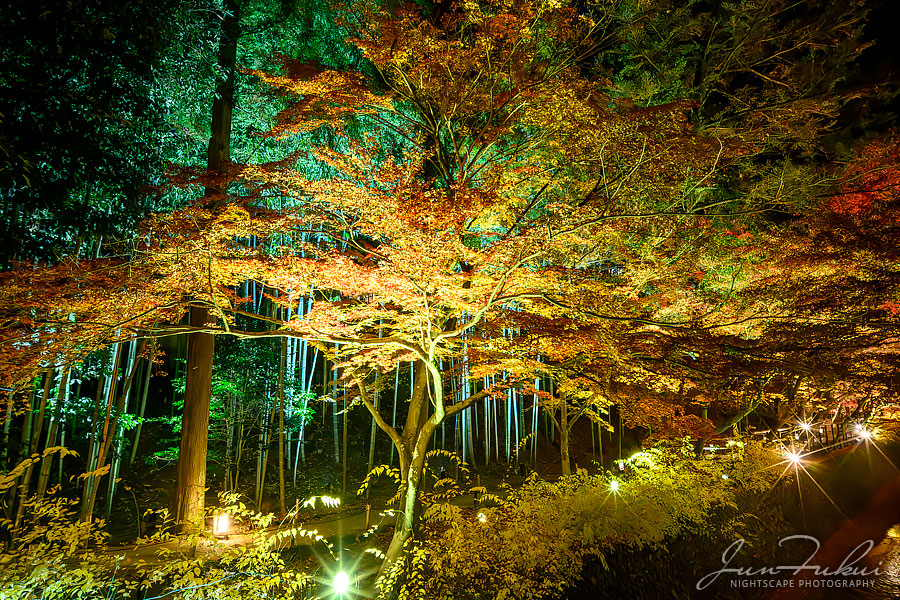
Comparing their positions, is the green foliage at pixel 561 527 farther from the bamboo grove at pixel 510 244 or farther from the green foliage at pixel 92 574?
the green foliage at pixel 92 574

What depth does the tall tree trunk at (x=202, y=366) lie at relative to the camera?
22.2ft

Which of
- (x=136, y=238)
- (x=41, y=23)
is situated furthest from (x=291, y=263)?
(x=41, y=23)

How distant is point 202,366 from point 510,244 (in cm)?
556

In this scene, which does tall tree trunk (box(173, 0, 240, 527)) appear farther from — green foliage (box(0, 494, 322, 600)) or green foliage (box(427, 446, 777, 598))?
green foliage (box(427, 446, 777, 598))

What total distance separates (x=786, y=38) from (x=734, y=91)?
135cm

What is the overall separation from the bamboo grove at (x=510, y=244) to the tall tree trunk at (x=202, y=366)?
0.14ft

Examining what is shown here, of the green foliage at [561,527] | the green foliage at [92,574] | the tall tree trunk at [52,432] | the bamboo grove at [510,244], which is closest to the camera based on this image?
the green foliage at [92,574]

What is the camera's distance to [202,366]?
707 centimetres

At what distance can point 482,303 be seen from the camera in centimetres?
567

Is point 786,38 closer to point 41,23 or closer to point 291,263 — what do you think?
point 291,263

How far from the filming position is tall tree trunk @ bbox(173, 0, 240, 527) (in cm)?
678
